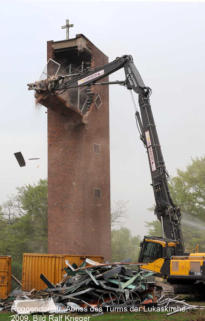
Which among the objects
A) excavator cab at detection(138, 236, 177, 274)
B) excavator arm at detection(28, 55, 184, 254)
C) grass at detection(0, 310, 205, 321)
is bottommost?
grass at detection(0, 310, 205, 321)

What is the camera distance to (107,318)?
405 inches

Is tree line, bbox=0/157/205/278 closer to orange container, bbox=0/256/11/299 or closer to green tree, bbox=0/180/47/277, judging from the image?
green tree, bbox=0/180/47/277

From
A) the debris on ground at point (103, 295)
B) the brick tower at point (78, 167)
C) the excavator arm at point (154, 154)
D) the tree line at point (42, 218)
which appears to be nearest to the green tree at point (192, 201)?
the tree line at point (42, 218)

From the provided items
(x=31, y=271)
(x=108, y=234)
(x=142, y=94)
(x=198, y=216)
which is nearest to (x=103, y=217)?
(x=108, y=234)

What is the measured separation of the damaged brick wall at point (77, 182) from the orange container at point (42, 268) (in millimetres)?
6080

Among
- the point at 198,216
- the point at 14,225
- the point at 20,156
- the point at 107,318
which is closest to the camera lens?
the point at 107,318

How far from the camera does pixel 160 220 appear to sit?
15305 mm

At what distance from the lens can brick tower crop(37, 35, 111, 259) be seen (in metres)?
23.5

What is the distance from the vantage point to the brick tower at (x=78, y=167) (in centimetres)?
2347

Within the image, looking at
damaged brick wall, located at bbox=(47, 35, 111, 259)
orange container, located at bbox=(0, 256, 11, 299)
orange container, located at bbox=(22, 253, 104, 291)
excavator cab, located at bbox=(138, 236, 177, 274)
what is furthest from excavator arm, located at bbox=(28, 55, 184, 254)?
orange container, located at bbox=(0, 256, 11, 299)

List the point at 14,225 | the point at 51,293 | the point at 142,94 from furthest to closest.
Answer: the point at 14,225 < the point at 142,94 < the point at 51,293

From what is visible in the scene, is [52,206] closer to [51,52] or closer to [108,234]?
[108,234]

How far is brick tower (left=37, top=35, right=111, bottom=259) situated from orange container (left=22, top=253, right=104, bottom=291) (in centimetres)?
610

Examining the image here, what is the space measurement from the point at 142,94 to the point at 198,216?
2263 cm
